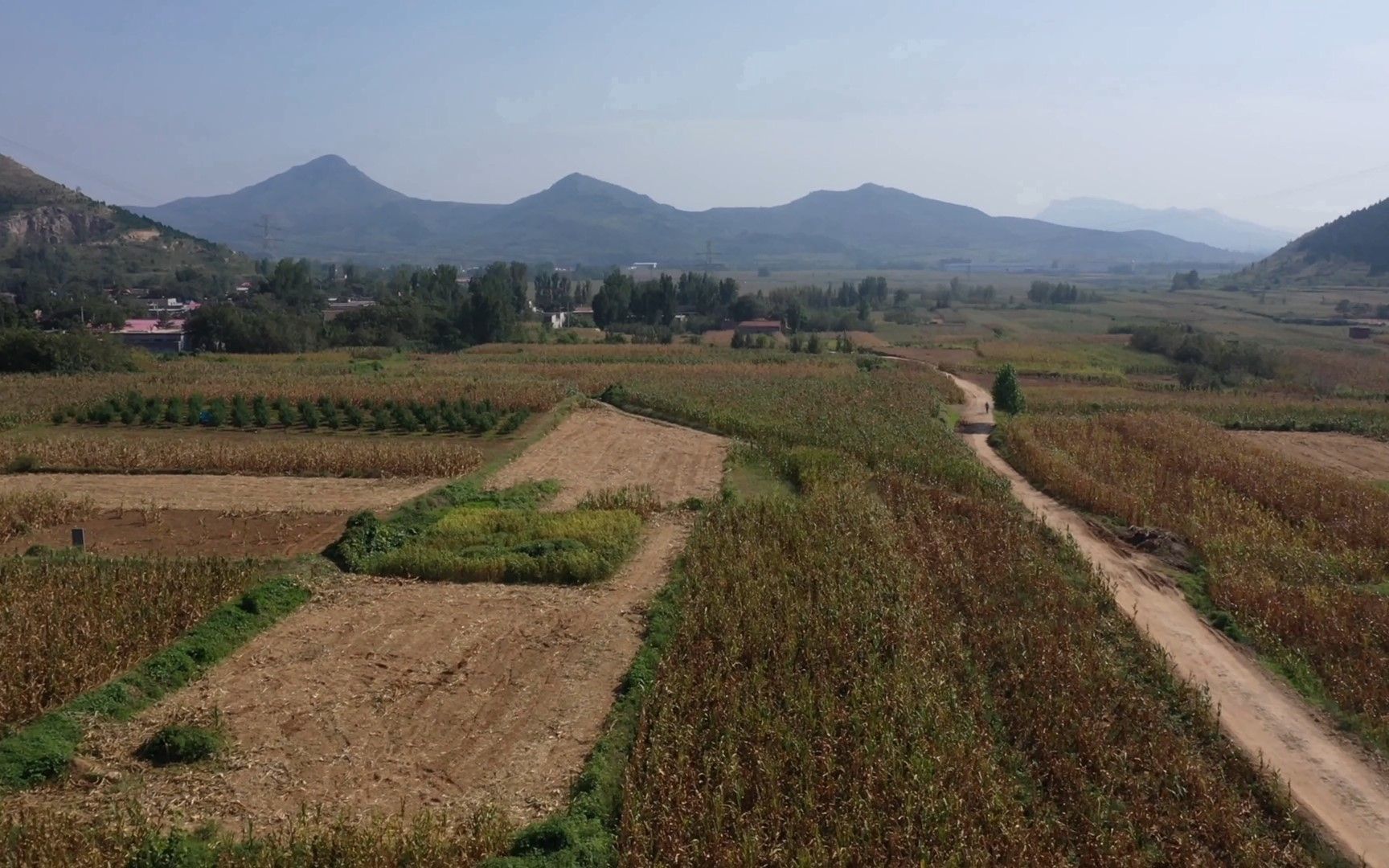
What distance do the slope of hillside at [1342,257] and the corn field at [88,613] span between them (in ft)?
423

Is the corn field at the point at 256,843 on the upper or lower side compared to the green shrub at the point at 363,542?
lower

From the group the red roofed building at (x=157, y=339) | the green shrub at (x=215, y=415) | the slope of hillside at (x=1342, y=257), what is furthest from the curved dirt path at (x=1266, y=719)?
the slope of hillside at (x=1342, y=257)

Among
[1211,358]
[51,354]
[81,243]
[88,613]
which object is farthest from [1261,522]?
[81,243]

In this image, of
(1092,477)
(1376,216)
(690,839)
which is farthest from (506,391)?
(1376,216)

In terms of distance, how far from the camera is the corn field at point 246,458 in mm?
22500

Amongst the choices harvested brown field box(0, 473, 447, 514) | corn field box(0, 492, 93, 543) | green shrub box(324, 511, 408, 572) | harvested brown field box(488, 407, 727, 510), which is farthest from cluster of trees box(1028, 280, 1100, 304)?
corn field box(0, 492, 93, 543)

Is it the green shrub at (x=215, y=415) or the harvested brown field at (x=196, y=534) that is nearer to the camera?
the harvested brown field at (x=196, y=534)

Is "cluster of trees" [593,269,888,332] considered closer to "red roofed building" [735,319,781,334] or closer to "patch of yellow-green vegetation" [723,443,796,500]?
"red roofed building" [735,319,781,334]

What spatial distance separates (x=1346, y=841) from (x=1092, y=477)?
1440 centimetres

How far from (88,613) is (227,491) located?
8.65 meters

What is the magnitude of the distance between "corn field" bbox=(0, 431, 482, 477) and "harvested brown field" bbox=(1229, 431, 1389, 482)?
21933 mm

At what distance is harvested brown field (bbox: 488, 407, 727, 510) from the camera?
2180cm

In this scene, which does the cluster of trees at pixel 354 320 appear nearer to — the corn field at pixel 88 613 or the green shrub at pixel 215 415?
the green shrub at pixel 215 415

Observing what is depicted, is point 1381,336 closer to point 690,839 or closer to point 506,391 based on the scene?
point 506,391
